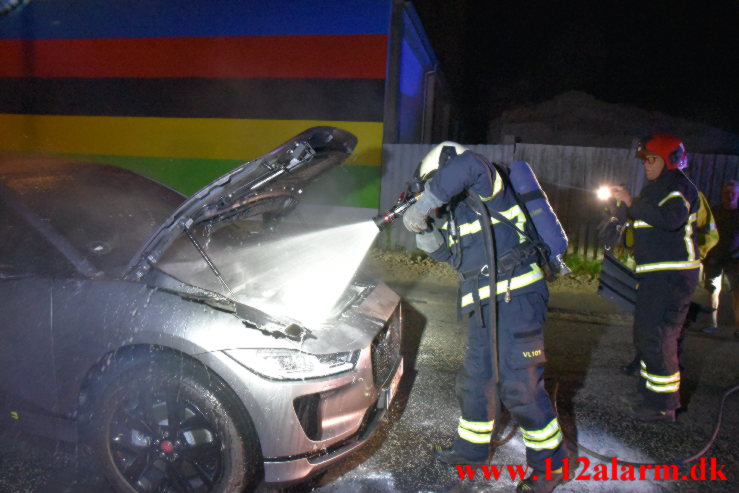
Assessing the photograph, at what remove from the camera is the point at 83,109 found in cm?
1013

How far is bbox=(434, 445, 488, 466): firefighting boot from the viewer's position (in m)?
2.98

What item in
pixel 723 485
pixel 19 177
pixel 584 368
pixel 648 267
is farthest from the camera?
pixel 584 368

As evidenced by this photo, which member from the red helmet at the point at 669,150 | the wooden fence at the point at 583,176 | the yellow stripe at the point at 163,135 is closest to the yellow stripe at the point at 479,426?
the red helmet at the point at 669,150

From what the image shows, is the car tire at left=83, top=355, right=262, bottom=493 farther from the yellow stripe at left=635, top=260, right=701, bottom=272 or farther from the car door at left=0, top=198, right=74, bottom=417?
the yellow stripe at left=635, top=260, right=701, bottom=272

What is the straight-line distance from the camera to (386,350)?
3.00 meters

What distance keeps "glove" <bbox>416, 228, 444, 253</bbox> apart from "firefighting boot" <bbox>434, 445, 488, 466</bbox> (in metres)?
1.19

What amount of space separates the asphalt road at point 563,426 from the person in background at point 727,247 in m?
0.57

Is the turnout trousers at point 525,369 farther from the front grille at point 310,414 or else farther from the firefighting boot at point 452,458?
the front grille at point 310,414

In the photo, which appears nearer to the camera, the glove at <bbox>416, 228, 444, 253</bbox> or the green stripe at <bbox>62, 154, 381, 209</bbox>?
the glove at <bbox>416, 228, 444, 253</bbox>

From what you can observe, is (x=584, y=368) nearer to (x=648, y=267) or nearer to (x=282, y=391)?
(x=648, y=267)

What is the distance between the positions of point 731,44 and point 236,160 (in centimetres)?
1920

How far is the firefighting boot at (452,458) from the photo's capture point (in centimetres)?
298

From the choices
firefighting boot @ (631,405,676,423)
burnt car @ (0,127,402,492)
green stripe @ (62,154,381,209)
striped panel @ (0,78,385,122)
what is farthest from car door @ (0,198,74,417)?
striped panel @ (0,78,385,122)

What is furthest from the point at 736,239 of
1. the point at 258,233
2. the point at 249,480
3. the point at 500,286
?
the point at 249,480
